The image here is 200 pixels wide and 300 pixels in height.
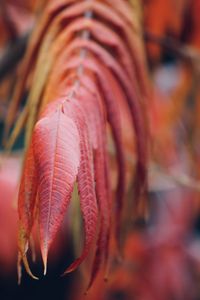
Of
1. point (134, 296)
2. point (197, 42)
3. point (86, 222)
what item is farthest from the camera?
point (134, 296)

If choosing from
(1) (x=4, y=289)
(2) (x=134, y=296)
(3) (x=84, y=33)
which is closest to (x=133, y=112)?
(3) (x=84, y=33)

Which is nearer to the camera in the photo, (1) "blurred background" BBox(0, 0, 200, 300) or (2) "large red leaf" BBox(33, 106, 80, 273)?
(2) "large red leaf" BBox(33, 106, 80, 273)

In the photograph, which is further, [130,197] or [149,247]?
[149,247]

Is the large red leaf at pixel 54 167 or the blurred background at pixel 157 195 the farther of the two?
the blurred background at pixel 157 195

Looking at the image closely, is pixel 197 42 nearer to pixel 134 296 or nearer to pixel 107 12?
pixel 107 12

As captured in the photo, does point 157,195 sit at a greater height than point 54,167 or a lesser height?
greater

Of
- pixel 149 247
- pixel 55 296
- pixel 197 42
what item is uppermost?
pixel 197 42

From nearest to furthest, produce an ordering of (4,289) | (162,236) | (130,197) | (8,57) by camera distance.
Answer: (130,197)
(8,57)
(162,236)
(4,289)

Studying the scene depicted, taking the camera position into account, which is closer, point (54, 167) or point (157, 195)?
point (54, 167)
